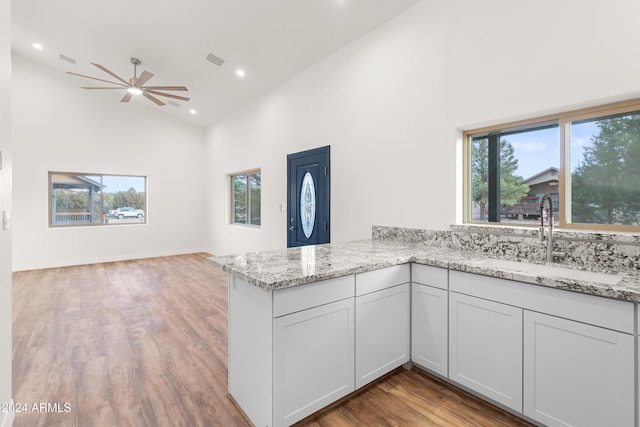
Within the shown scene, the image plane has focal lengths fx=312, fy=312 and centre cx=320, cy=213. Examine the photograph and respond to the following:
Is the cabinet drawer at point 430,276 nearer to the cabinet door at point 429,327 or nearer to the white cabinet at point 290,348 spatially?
the cabinet door at point 429,327

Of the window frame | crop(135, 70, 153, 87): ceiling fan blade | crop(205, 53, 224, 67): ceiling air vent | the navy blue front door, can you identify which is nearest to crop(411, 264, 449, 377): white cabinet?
the navy blue front door

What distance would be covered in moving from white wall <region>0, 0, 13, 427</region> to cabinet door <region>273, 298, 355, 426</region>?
1.50 meters

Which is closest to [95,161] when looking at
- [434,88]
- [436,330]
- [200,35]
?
[200,35]

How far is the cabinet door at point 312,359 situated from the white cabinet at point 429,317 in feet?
2.08

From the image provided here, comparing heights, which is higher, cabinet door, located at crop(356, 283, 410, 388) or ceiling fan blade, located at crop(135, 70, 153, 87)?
ceiling fan blade, located at crop(135, 70, 153, 87)

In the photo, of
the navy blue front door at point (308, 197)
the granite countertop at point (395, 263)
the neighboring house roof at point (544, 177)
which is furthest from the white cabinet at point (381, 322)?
the navy blue front door at point (308, 197)

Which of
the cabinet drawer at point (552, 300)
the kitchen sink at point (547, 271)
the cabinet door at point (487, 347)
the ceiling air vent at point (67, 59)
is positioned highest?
the ceiling air vent at point (67, 59)

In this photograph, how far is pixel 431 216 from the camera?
116 inches

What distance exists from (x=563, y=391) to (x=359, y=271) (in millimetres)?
1252

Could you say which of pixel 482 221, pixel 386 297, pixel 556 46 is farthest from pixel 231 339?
pixel 556 46

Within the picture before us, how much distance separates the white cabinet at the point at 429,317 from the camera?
2213 millimetres

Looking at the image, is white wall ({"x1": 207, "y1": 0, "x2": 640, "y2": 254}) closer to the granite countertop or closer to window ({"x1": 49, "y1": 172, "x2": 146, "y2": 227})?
the granite countertop

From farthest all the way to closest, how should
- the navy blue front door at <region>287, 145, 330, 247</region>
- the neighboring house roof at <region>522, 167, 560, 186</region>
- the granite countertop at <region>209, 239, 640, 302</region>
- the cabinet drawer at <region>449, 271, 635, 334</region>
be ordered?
the navy blue front door at <region>287, 145, 330, 247</region> < the neighboring house roof at <region>522, 167, 560, 186</region> < the granite countertop at <region>209, 239, 640, 302</region> < the cabinet drawer at <region>449, 271, 635, 334</region>

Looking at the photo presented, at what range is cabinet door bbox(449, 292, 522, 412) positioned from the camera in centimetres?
186
